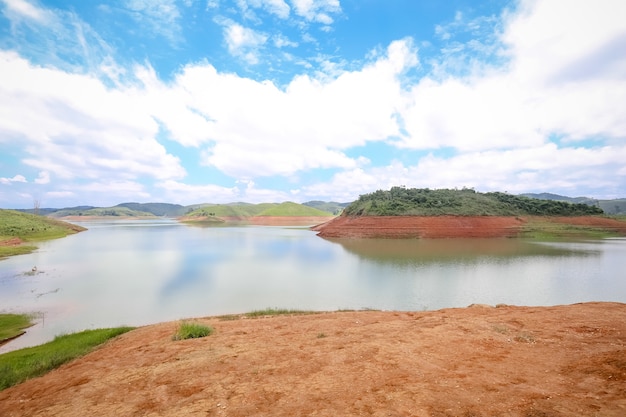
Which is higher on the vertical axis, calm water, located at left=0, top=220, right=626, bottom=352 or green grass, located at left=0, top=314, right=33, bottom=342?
calm water, located at left=0, top=220, right=626, bottom=352

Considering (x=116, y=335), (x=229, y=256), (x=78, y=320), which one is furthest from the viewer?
(x=229, y=256)

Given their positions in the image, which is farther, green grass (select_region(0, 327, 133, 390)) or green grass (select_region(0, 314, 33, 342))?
green grass (select_region(0, 314, 33, 342))

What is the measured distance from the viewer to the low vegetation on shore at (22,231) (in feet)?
137

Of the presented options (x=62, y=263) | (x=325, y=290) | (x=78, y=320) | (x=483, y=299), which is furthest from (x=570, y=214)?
(x=62, y=263)

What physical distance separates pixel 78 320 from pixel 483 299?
69.9ft

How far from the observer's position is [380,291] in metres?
19.7

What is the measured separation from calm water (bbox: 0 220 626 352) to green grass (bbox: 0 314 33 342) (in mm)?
632

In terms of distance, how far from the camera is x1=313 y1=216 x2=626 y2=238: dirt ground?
178ft

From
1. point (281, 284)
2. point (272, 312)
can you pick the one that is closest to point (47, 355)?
point (272, 312)

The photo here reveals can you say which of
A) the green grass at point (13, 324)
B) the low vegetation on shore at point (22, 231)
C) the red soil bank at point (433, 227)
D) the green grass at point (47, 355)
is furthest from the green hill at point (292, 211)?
the green grass at point (47, 355)

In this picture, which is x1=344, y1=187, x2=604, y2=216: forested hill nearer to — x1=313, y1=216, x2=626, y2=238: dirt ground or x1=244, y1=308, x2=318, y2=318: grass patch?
x1=313, y1=216, x2=626, y2=238: dirt ground

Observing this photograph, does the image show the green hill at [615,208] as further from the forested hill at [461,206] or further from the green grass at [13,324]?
the green grass at [13,324]

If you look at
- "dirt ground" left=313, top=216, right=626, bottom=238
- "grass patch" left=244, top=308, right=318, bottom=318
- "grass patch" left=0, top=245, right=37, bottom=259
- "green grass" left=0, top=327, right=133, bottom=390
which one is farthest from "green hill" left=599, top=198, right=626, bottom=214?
"grass patch" left=0, top=245, right=37, bottom=259

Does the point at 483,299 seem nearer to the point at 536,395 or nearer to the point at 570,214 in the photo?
the point at 536,395
